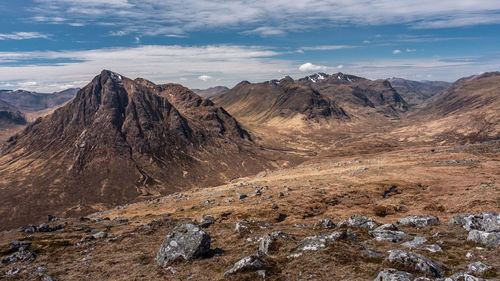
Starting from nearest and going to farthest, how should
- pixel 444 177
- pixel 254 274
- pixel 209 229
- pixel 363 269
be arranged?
1. pixel 363 269
2. pixel 254 274
3. pixel 209 229
4. pixel 444 177

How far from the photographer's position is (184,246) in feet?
103

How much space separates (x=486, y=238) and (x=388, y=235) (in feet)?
31.0

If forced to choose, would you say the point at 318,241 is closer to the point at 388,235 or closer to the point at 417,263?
the point at 417,263

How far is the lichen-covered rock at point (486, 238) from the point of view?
25719 millimetres

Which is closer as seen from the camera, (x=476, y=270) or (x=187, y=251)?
(x=476, y=270)

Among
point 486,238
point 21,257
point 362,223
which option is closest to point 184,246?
point 362,223

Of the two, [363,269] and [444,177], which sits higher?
[363,269]

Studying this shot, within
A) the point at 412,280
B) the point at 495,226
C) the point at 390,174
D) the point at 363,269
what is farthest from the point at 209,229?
the point at 390,174

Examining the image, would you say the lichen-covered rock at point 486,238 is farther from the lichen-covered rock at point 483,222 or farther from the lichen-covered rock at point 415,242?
the lichen-covered rock at point 483,222

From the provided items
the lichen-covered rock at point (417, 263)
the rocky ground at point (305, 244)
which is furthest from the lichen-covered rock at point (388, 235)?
the lichen-covered rock at point (417, 263)

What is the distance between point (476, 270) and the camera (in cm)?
2000

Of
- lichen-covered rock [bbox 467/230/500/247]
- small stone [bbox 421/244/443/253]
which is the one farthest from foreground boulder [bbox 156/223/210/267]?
lichen-covered rock [bbox 467/230/500/247]

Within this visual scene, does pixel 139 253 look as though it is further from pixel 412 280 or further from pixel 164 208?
pixel 164 208

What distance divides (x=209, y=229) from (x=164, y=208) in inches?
2368
